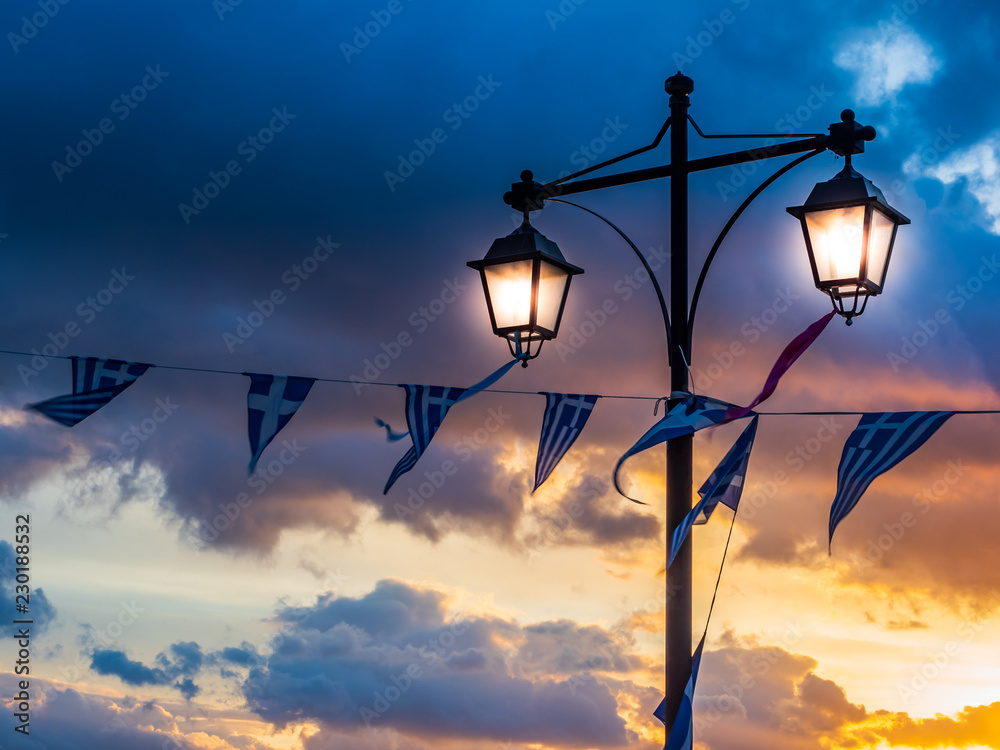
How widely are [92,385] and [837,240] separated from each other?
6340mm

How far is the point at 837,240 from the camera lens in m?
7.01

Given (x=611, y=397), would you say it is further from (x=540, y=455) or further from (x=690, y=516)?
(x=690, y=516)

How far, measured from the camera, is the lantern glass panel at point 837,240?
6.94 meters

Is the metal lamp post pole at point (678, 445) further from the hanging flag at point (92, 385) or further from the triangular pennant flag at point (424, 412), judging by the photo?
the hanging flag at point (92, 385)

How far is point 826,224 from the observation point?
278 inches

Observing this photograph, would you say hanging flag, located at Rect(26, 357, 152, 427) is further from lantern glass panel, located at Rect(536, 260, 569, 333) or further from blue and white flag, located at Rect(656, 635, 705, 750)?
blue and white flag, located at Rect(656, 635, 705, 750)

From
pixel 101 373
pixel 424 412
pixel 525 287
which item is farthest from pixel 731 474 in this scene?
pixel 101 373

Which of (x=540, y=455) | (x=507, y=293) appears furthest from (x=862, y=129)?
(x=540, y=455)

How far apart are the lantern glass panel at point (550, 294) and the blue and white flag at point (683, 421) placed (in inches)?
46.8

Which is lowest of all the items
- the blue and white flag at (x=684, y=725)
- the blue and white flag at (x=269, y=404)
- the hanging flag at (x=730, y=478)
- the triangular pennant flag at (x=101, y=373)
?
the blue and white flag at (x=684, y=725)

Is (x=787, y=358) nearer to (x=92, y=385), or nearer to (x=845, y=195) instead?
(x=845, y=195)

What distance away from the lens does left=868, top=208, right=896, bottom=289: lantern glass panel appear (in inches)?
275

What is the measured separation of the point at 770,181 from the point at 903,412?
1.97 metres

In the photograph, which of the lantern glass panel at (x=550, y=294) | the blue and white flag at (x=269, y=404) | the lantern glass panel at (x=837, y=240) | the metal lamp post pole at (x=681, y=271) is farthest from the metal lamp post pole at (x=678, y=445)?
the blue and white flag at (x=269, y=404)
